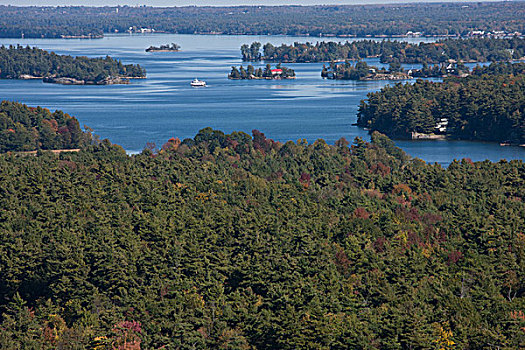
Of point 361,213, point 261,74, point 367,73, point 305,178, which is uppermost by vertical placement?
point 361,213

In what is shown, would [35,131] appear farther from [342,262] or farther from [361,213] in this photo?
[342,262]

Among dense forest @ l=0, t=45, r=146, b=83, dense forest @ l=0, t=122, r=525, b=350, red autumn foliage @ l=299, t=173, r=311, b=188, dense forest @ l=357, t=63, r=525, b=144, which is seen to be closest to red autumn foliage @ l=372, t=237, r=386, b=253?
dense forest @ l=0, t=122, r=525, b=350

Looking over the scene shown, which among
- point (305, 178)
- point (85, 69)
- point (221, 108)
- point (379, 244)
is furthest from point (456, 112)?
point (85, 69)

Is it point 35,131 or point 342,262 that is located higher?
point 342,262

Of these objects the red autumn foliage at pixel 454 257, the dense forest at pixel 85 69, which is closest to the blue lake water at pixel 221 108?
the dense forest at pixel 85 69

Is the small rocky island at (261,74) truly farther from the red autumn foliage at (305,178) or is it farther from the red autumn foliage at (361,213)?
the red autumn foliage at (361,213)

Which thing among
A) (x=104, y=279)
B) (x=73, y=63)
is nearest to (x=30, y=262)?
(x=104, y=279)

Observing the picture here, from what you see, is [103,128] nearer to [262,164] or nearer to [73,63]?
[262,164]
